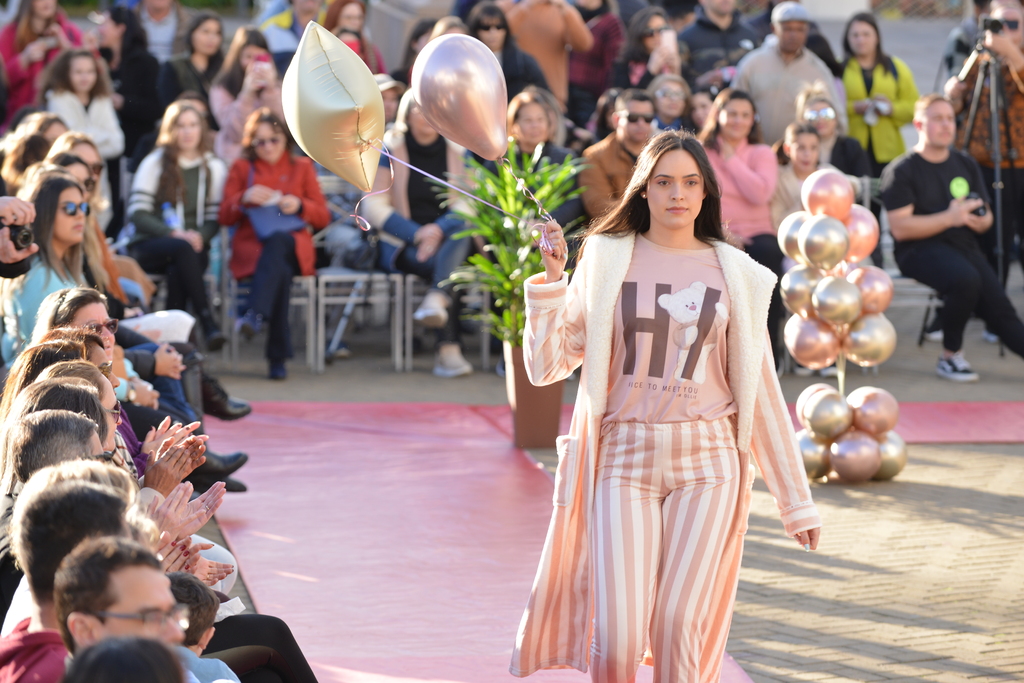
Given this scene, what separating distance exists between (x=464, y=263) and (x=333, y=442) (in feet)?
7.69

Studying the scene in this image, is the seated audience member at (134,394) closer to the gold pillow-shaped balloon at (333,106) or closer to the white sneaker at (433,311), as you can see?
the gold pillow-shaped balloon at (333,106)

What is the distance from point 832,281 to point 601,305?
3.49 m

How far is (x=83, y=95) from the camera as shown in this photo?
9875 mm

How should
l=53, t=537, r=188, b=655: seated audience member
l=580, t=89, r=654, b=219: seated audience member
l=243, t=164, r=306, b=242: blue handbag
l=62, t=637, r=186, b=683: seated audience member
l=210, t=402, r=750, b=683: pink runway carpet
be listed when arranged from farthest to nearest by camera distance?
l=243, t=164, r=306, b=242: blue handbag < l=580, t=89, r=654, b=219: seated audience member < l=210, t=402, r=750, b=683: pink runway carpet < l=53, t=537, r=188, b=655: seated audience member < l=62, t=637, r=186, b=683: seated audience member

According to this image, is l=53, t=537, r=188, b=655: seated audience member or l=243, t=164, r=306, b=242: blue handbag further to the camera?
l=243, t=164, r=306, b=242: blue handbag

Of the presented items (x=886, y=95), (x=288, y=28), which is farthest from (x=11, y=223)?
(x=886, y=95)

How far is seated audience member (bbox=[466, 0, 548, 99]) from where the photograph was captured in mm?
10156

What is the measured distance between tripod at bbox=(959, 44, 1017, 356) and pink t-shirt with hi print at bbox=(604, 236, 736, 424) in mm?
7059

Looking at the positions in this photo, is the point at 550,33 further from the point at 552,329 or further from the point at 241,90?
the point at 552,329

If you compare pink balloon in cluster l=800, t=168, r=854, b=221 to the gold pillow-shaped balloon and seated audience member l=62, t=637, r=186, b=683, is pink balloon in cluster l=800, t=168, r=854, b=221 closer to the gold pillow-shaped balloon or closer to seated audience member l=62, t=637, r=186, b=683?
the gold pillow-shaped balloon

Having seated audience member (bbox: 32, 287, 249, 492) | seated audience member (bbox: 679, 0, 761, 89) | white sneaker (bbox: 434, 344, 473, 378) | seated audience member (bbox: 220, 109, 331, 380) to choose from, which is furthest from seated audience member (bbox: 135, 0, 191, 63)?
seated audience member (bbox: 32, 287, 249, 492)

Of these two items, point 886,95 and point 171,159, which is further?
point 886,95

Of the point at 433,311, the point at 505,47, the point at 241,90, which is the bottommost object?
the point at 433,311

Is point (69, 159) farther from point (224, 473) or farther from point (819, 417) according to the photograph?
point (819, 417)
